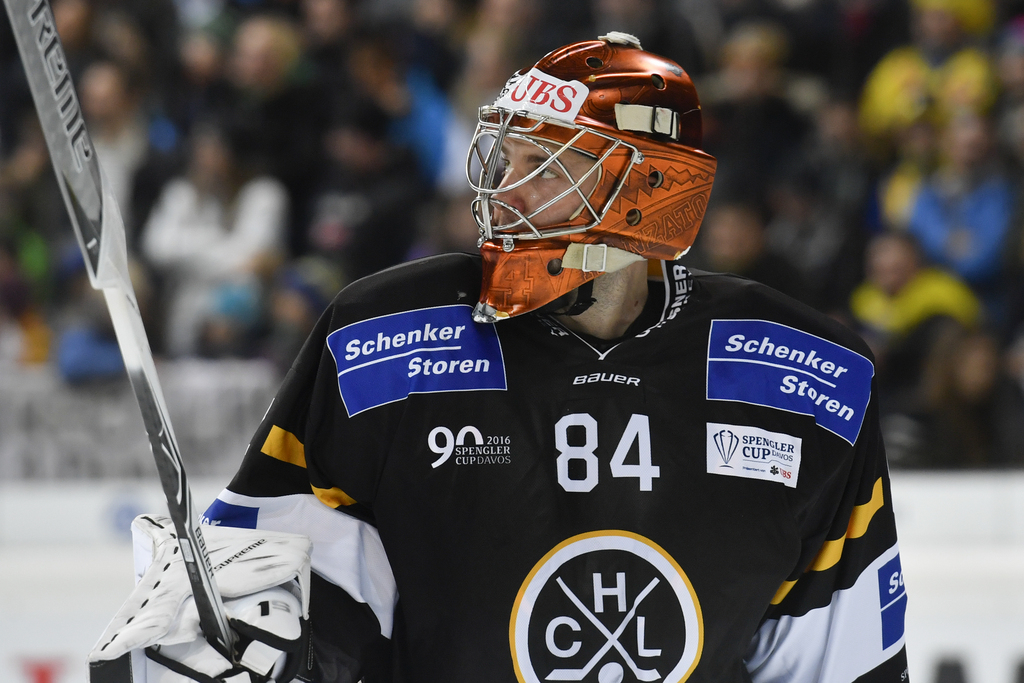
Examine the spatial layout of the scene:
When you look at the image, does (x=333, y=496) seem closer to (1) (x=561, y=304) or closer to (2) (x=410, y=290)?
(2) (x=410, y=290)

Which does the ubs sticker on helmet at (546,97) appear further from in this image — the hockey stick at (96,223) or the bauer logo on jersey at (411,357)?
the hockey stick at (96,223)

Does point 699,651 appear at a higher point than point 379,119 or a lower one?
lower

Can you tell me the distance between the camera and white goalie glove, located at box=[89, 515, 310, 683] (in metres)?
1.23

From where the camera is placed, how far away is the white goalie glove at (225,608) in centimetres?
123

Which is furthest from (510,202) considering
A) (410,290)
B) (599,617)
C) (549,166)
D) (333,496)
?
(599,617)

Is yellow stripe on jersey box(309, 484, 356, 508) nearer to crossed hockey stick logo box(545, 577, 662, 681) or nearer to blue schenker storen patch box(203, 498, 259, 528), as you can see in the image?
blue schenker storen patch box(203, 498, 259, 528)

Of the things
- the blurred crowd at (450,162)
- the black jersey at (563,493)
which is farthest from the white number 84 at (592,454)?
the blurred crowd at (450,162)

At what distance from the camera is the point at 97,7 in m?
5.13

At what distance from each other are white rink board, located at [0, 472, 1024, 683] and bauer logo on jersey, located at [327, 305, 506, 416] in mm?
1882

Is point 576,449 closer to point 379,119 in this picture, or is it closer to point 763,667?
point 763,667

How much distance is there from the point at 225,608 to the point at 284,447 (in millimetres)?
258

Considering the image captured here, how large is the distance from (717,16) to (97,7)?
270 cm

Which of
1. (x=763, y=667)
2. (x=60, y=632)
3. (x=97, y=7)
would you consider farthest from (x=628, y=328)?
(x=97, y=7)

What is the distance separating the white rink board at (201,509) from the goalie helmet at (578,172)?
1947mm
